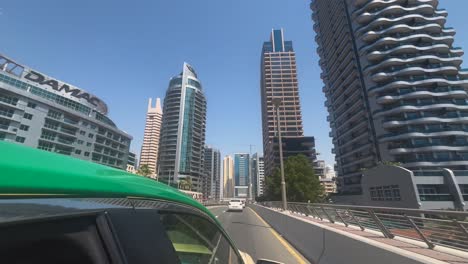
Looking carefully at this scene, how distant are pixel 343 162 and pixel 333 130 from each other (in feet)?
47.6

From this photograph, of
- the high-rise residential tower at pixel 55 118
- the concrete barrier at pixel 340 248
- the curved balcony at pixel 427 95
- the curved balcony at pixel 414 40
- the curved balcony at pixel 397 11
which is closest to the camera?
the concrete barrier at pixel 340 248

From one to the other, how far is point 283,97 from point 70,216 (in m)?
152

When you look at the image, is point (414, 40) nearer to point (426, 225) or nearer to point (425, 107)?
point (425, 107)

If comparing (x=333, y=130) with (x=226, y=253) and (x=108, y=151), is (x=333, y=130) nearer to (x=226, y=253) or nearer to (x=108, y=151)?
(x=108, y=151)

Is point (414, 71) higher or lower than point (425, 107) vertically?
higher

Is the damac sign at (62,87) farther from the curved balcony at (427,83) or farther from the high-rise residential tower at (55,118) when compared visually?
the curved balcony at (427,83)

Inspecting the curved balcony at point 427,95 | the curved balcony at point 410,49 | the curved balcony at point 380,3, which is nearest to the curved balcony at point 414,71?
the curved balcony at point 410,49

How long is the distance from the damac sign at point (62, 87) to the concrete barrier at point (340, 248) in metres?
84.0

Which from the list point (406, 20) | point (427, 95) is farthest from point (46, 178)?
point (406, 20)

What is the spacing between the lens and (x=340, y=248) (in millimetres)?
6035

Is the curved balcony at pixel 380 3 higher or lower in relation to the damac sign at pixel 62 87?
higher

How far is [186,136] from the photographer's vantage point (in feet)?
472

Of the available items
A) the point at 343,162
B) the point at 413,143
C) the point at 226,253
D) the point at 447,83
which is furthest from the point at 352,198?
the point at 226,253

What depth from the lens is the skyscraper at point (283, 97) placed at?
128 meters
